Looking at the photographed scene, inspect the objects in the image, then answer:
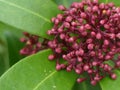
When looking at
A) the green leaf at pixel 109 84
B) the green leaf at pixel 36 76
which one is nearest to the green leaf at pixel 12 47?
the green leaf at pixel 36 76

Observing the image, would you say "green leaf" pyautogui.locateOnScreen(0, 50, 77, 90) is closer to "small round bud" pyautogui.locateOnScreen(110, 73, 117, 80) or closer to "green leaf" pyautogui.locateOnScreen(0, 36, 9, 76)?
"small round bud" pyautogui.locateOnScreen(110, 73, 117, 80)

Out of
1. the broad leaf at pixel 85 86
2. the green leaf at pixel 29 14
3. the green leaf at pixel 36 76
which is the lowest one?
the broad leaf at pixel 85 86

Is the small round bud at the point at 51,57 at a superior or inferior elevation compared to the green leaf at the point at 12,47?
superior

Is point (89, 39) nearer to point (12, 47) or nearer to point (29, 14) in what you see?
point (29, 14)

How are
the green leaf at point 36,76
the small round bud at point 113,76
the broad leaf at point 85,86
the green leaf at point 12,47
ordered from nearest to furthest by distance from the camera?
the green leaf at point 36,76 → the small round bud at point 113,76 → the broad leaf at point 85,86 → the green leaf at point 12,47

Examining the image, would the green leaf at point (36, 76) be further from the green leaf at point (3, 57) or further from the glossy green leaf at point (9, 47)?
the green leaf at point (3, 57)

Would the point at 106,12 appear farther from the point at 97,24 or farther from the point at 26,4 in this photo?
the point at 26,4

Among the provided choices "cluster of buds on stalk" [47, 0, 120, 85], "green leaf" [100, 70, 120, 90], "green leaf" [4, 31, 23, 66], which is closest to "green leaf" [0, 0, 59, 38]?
"cluster of buds on stalk" [47, 0, 120, 85]
